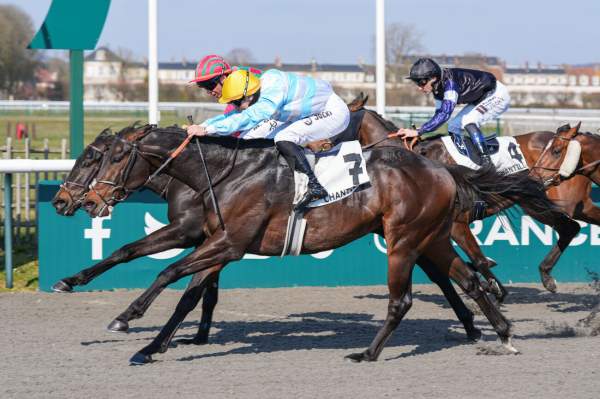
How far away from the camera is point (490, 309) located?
21.8ft

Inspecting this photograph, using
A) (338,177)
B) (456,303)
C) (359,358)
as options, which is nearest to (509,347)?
(456,303)

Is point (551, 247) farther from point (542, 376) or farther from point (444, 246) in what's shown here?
point (542, 376)

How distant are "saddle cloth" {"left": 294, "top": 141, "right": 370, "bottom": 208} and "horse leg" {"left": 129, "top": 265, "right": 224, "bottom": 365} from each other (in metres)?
0.73

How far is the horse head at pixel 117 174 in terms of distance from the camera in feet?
21.4

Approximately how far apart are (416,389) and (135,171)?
7.67 feet

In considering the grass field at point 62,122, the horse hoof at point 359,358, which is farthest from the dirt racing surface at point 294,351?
the grass field at point 62,122

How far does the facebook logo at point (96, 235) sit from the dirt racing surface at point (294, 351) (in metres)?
0.38

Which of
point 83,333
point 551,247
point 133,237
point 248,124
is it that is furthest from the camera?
point 551,247

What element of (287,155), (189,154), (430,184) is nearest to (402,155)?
(430,184)

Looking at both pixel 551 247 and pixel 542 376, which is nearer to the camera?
pixel 542 376

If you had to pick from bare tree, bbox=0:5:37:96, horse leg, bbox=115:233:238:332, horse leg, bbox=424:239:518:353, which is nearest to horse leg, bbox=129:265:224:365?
horse leg, bbox=115:233:238:332

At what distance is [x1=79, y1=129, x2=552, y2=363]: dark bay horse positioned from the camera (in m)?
6.33

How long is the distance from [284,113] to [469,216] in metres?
2.66

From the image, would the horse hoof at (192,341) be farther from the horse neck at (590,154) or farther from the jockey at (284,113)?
the horse neck at (590,154)
